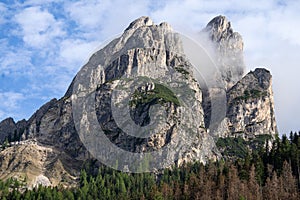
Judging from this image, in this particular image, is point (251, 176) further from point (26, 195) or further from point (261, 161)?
point (26, 195)

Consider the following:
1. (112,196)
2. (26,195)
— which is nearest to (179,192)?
(112,196)

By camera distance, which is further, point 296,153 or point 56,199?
point 56,199

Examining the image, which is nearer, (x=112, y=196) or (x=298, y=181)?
(x=298, y=181)

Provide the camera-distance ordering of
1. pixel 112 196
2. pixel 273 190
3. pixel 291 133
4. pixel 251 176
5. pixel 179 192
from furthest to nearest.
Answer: pixel 112 196, pixel 291 133, pixel 179 192, pixel 251 176, pixel 273 190

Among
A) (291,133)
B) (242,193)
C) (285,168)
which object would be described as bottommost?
(242,193)

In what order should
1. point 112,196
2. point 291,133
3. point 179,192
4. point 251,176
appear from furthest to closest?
point 112,196 < point 291,133 < point 179,192 < point 251,176

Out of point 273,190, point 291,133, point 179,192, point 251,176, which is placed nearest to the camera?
point 273,190

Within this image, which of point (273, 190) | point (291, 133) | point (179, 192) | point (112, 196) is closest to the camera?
point (273, 190)

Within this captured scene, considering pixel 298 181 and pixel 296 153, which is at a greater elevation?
pixel 296 153

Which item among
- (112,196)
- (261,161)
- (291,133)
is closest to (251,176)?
(261,161)

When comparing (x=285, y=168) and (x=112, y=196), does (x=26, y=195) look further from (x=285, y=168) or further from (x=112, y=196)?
(x=285, y=168)
